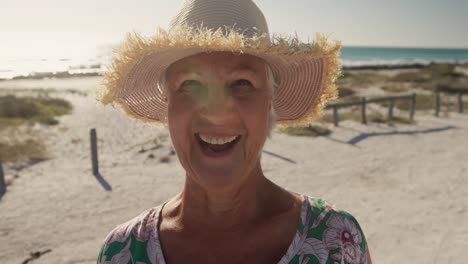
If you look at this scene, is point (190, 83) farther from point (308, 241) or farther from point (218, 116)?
point (308, 241)

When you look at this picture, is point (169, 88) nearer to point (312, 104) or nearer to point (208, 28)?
point (208, 28)

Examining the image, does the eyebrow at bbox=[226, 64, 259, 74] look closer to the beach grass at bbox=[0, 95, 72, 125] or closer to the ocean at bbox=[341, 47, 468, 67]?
the beach grass at bbox=[0, 95, 72, 125]

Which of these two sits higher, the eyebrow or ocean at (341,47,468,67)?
ocean at (341,47,468,67)

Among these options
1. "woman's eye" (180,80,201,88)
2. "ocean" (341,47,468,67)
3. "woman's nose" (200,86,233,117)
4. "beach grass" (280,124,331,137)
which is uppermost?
"ocean" (341,47,468,67)

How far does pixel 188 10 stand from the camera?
1.42 meters

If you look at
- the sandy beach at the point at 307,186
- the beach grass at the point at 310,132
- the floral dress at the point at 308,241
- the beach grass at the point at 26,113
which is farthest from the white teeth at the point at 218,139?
the beach grass at the point at 26,113

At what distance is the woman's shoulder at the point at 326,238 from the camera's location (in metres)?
1.36

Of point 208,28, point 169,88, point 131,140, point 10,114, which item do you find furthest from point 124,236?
point 10,114

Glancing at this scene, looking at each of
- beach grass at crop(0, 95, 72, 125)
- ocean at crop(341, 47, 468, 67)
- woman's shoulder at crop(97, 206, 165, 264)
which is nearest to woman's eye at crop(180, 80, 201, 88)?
woman's shoulder at crop(97, 206, 165, 264)

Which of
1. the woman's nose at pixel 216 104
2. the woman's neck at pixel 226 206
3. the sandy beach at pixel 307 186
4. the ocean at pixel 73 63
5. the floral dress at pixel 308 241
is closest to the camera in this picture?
the woman's nose at pixel 216 104

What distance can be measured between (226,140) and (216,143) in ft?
0.12

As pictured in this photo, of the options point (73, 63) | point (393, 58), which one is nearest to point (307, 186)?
point (73, 63)

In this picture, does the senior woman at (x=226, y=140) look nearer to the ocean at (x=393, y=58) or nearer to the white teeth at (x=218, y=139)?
the white teeth at (x=218, y=139)

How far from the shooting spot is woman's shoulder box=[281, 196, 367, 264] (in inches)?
53.7
